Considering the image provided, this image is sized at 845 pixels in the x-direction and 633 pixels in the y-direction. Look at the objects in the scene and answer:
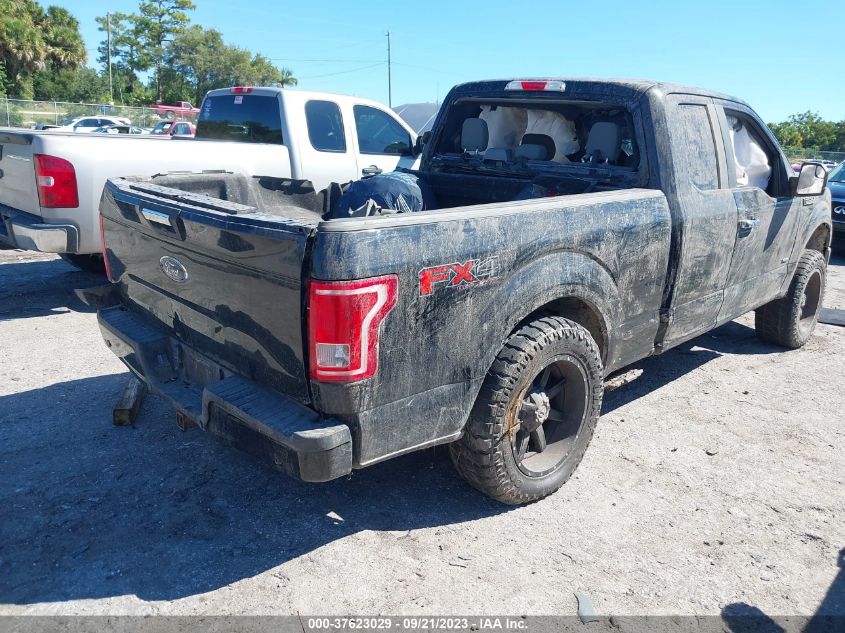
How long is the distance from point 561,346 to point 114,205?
2293 mm

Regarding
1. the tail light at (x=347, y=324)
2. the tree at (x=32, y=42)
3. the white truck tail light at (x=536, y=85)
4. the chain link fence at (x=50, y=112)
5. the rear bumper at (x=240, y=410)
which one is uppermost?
the tree at (x=32, y=42)

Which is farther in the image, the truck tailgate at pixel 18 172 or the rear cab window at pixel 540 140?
the truck tailgate at pixel 18 172

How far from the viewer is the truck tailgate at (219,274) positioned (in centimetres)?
252

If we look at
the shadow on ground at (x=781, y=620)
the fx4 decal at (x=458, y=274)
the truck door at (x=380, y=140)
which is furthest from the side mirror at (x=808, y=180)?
the truck door at (x=380, y=140)

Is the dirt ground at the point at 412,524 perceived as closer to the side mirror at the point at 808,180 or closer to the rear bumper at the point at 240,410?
the rear bumper at the point at 240,410

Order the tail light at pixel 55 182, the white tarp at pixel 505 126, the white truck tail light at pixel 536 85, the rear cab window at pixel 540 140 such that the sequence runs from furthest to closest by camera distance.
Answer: the tail light at pixel 55 182
the white tarp at pixel 505 126
the white truck tail light at pixel 536 85
the rear cab window at pixel 540 140

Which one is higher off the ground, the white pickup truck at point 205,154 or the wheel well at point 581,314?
the white pickup truck at point 205,154

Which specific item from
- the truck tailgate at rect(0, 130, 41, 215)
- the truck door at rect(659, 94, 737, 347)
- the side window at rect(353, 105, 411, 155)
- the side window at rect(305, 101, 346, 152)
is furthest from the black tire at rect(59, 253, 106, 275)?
the truck door at rect(659, 94, 737, 347)

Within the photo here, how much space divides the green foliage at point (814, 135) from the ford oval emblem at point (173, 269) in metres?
50.7

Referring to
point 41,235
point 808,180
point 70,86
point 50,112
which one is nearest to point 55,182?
point 41,235

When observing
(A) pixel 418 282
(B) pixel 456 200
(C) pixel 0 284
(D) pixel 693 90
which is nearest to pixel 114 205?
(A) pixel 418 282

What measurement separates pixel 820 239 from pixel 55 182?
644 centimetres

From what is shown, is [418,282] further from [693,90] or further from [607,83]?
[693,90]

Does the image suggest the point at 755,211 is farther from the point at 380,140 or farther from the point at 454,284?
the point at 380,140
